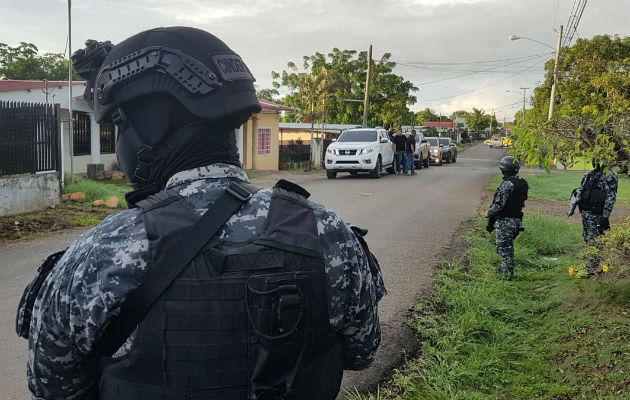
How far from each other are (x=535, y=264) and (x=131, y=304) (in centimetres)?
655

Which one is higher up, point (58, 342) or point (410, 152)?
point (410, 152)

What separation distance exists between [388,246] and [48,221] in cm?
535

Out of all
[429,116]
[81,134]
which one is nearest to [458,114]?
[429,116]

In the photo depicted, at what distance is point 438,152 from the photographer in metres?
29.5

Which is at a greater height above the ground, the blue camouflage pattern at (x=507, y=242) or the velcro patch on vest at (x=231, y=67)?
the velcro patch on vest at (x=231, y=67)

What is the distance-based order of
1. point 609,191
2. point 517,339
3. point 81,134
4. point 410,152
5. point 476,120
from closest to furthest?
point 517,339, point 609,191, point 81,134, point 410,152, point 476,120

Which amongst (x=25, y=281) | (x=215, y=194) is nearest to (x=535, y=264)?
(x=25, y=281)

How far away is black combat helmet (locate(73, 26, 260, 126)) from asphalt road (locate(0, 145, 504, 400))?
2.51 m

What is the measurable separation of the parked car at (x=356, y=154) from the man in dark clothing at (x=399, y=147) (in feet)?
4.67

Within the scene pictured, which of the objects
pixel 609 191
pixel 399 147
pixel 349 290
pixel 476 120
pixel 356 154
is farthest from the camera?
pixel 476 120

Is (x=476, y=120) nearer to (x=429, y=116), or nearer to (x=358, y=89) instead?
(x=429, y=116)

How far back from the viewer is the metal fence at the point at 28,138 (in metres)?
9.34

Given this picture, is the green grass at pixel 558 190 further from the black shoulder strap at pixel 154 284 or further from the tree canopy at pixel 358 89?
the tree canopy at pixel 358 89

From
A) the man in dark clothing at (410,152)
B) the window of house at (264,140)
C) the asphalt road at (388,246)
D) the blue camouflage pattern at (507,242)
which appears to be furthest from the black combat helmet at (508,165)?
the window of house at (264,140)
